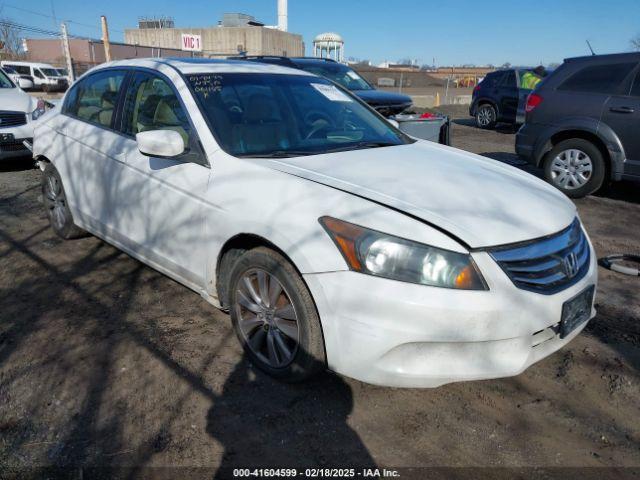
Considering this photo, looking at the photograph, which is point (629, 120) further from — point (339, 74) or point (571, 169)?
point (339, 74)

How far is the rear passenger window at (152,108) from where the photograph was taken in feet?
10.8

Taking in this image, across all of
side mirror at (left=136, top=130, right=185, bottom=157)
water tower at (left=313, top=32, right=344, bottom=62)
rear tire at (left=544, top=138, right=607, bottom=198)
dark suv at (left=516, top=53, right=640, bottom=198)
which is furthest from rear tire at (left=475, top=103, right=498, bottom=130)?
water tower at (left=313, top=32, right=344, bottom=62)

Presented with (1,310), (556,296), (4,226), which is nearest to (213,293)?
(1,310)

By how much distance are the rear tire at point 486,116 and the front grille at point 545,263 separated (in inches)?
508

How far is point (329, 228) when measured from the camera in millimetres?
2383

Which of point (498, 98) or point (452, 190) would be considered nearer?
point (452, 190)

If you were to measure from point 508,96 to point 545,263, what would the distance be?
13202 mm

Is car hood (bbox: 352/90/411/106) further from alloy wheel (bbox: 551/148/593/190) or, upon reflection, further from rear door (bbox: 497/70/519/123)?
rear door (bbox: 497/70/519/123)

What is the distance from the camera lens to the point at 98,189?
3.94 metres

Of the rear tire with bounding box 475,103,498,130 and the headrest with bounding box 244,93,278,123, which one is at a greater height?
the headrest with bounding box 244,93,278,123

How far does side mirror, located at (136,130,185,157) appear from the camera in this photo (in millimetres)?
2941

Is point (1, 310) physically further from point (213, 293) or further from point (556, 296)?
point (556, 296)

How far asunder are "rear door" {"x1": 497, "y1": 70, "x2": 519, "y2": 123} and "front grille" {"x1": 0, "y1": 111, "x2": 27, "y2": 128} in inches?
464

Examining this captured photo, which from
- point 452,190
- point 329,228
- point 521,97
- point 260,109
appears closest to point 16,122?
point 260,109
